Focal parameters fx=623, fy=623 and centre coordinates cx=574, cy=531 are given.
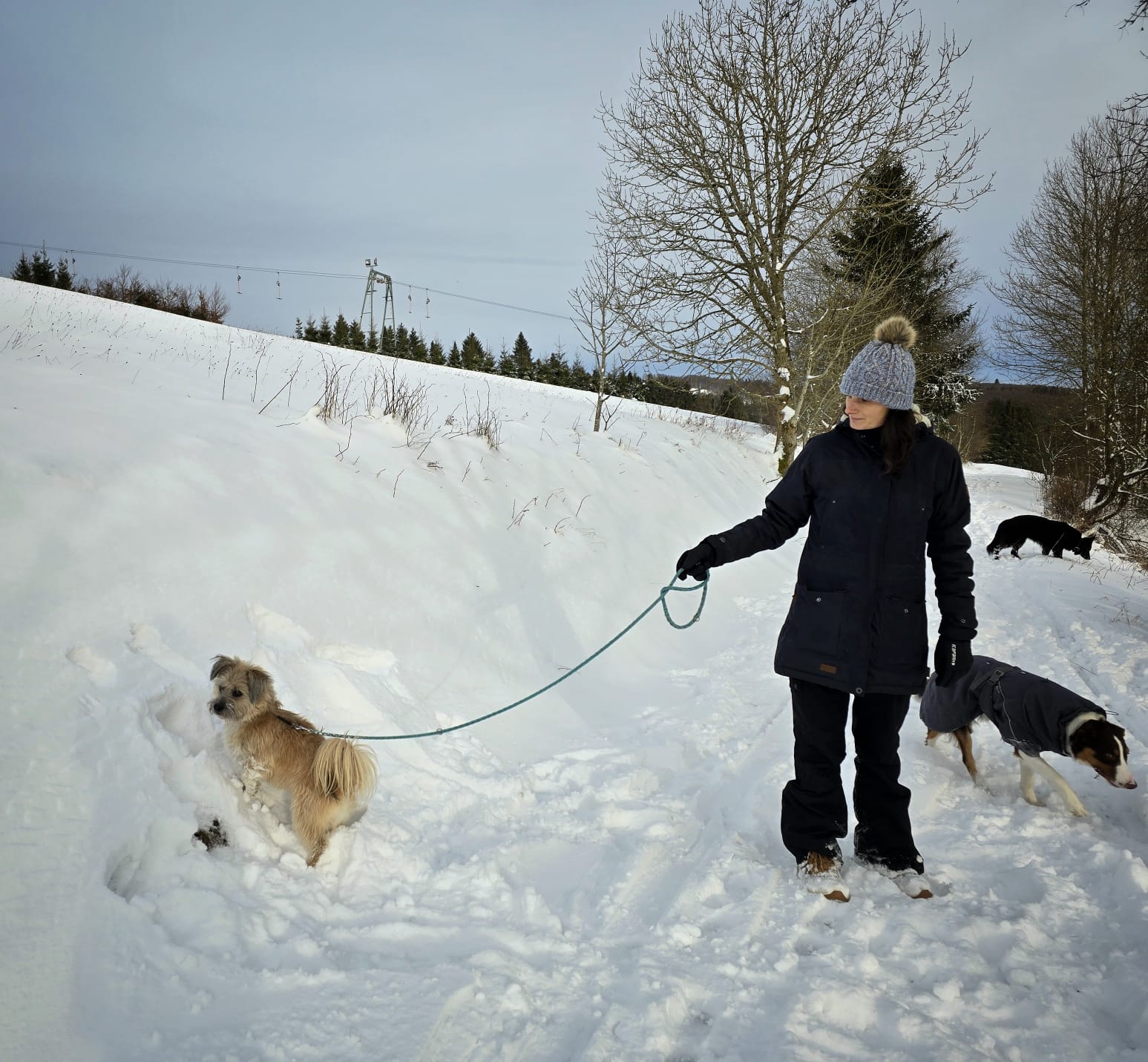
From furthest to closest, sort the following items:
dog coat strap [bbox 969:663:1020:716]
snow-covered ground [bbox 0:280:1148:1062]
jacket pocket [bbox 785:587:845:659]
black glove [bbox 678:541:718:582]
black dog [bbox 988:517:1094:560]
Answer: black dog [bbox 988:517:1094:560] → dog coat strap [bbox 969:663:1020:716] → black glove [bbox 678:541:718:582] → jacket pocket [bbox 785:587:845:659] → snow-covered ground [bbox 0:280:1148:1062]

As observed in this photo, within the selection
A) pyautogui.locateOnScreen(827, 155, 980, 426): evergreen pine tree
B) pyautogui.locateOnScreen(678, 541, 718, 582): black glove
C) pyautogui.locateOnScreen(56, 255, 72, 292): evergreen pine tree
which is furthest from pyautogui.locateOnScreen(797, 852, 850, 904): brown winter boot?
pyautogui.locateOnScreen(56, 255, 72, 292): evergreen pine tree

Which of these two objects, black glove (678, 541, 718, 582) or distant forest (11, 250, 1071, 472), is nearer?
black glove (678, 541, 718, 582)

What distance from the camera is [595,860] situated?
3166 mm

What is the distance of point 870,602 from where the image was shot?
106 inches

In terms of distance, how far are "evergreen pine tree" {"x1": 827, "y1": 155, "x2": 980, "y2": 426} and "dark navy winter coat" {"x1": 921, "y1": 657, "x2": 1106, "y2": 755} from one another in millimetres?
13239

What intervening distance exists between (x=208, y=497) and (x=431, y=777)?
2584 mm

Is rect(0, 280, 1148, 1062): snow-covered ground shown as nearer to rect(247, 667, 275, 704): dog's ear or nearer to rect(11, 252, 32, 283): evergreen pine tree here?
rect(247, 667, 275, 704): dog's ear

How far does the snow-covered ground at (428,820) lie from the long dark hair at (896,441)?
1897mm

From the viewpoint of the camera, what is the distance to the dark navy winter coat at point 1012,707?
338 centimetres

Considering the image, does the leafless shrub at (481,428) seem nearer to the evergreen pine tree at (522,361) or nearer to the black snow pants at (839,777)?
the black snow pants at (839,777)

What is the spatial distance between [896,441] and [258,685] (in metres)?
3.16

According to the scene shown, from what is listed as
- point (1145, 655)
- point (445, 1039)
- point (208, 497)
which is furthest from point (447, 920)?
point (1145, 655)

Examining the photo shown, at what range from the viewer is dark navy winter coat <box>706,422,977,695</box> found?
2.65 m

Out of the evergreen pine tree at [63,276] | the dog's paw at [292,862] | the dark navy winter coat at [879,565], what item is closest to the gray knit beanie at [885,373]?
the dark navy winter coat at [879,565]
